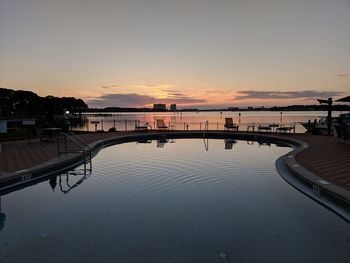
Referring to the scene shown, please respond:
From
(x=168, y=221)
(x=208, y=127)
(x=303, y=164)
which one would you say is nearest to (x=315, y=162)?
(x=303, y=164)

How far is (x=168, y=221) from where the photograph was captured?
475cm

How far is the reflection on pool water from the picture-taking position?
141 inches

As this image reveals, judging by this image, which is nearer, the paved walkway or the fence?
the paved walkway

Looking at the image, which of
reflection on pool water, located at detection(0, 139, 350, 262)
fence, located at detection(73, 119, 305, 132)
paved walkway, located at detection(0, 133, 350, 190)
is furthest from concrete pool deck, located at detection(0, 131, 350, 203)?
fence, located at detection(73, 119, 305, 132)

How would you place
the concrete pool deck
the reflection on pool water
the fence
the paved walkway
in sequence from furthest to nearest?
the fence
the paved walkway
the concrete pool deck
the reflection on pool water

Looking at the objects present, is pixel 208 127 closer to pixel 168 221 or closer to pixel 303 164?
pixel 303 164

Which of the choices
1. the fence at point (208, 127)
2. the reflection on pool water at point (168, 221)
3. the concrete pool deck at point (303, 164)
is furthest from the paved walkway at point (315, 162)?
the fence at point (208, 127)

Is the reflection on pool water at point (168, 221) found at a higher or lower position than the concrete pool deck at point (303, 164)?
lower

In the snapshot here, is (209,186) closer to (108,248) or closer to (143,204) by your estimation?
(143,204)

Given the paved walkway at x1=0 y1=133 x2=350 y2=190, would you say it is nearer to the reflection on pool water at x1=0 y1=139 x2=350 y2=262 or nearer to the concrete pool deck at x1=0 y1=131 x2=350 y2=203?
the concrete pool deck at x1=0 y1=131 x2=350 y2=203

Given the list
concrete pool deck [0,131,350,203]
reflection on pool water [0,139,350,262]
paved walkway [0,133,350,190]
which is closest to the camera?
reflection on pool water [0,139,350,262]

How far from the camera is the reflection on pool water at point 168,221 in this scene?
141 inches

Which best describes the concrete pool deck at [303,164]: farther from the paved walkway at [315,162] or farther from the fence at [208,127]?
the fence at [208,127]

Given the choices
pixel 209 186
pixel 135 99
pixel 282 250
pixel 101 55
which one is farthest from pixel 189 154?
pixel 135 99
